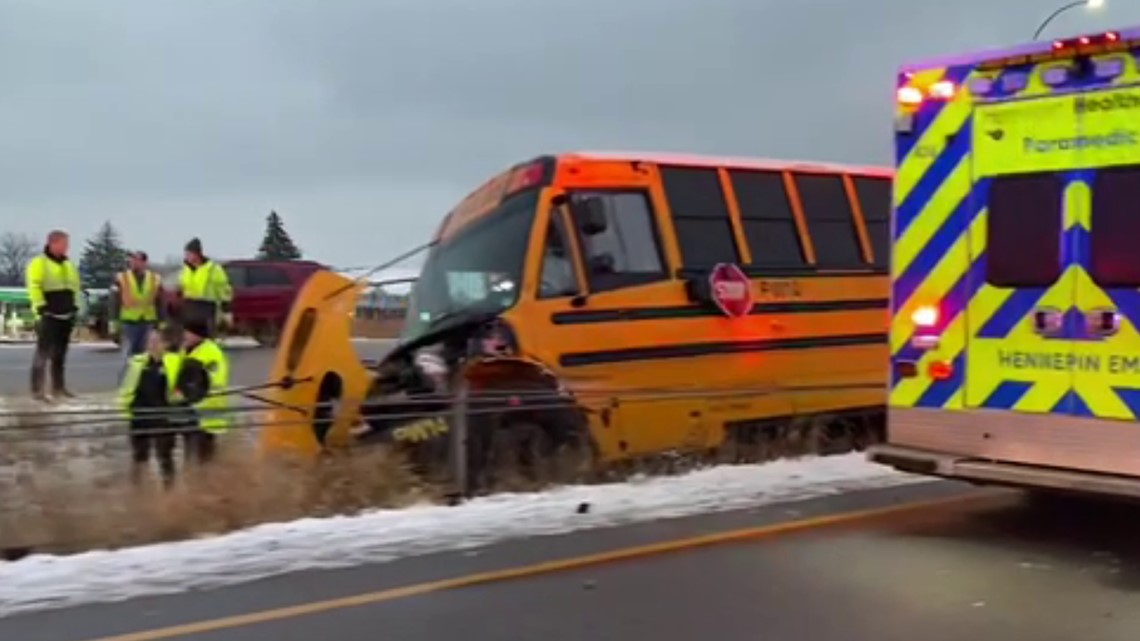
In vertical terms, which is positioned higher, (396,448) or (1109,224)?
(1109,224)

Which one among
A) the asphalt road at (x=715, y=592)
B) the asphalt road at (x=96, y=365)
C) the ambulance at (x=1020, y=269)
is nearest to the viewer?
the asphalt road at (x=715, y=592)

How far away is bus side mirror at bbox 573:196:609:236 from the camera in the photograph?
34.5 feet

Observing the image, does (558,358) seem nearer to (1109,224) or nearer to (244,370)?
(1109,224)

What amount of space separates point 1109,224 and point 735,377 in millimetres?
4082

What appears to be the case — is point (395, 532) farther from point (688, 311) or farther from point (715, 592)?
point (688, 311)

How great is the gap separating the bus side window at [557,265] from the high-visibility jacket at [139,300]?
6557 mm

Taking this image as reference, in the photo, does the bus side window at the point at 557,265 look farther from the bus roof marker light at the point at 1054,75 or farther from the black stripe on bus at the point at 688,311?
the bus roof marker light at the point at 1054,75

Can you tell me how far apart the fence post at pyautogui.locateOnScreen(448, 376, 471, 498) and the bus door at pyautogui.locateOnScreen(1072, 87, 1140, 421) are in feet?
13.2

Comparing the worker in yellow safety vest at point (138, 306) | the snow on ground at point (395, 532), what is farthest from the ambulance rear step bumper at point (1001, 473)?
the worker in yellow safety vest at point (138, 306)

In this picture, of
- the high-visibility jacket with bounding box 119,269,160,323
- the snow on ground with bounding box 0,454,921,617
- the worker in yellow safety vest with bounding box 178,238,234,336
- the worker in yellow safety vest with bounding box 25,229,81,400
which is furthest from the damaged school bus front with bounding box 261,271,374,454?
the worker in yellow safety vest with bounding box 25,229,81,400

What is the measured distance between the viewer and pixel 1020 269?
8156 mm

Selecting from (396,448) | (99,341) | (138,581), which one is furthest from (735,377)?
(99,341)

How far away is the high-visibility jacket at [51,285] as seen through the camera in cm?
1489

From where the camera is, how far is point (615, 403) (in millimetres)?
10688
